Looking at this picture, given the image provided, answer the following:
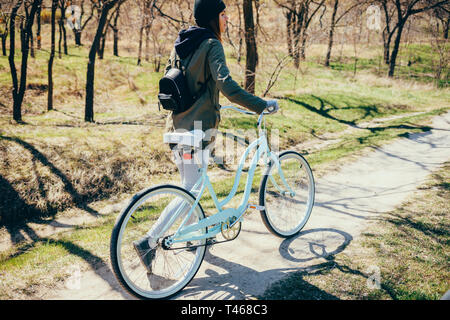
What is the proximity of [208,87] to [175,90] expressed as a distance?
12.0 inches

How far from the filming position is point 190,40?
9.55 ft

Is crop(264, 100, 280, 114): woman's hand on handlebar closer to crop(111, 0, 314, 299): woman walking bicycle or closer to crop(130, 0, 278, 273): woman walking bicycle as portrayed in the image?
crop(111, 0, 314, 299): woman walking bicycle

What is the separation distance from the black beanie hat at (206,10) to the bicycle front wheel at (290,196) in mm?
1586

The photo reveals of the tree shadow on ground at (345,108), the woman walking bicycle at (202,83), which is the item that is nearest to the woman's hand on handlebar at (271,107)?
the woman walking bicycle at (202,83)

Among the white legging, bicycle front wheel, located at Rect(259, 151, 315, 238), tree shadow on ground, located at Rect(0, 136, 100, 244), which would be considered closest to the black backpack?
the white legging

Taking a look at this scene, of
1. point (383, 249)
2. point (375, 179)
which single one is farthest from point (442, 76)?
point (383, 249)

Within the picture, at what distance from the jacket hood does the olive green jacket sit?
36mm

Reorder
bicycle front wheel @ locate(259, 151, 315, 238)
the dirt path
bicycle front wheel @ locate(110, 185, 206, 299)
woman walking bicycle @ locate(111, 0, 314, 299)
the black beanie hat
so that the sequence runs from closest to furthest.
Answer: bicycle front wheel @ locate(110, 185, 206, 299) → woman walking bicycle @ locate(111, 0, 314, 299) → the black beanie hat → the dirt path → bicycle front wheel @ locate(259, 151, 315, 238)

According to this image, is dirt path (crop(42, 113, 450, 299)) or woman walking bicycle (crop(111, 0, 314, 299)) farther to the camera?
dirt path (crop(42, 113, 450, 299))

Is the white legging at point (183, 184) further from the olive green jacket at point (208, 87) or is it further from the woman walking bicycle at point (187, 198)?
the olive green jacket at point (208, 87)

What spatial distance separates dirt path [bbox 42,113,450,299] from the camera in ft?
10.2

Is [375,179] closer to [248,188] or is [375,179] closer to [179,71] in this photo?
[248,188]

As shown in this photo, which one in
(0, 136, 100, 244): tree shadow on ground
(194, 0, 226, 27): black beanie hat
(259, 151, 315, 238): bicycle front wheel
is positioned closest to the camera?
(194, 0, 226, 27): black beanie hat

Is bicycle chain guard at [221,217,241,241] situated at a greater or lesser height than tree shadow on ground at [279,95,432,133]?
lesser
